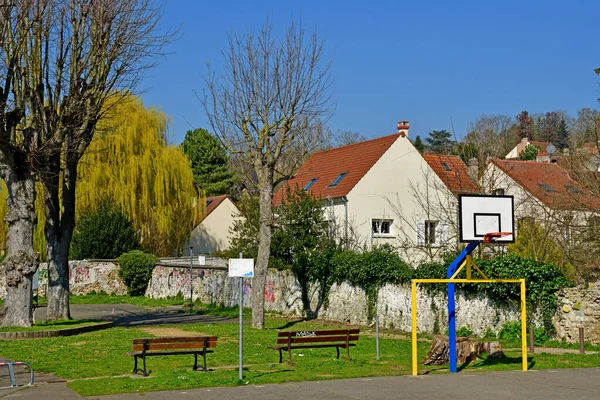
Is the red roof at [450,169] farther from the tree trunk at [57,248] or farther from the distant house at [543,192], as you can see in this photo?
the tree trunk at [57,248]

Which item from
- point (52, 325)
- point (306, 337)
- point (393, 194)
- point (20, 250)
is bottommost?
point (52, 325)

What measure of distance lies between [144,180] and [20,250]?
26791 mm

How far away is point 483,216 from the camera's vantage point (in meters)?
17.5

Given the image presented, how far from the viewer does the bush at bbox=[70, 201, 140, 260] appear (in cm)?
5000

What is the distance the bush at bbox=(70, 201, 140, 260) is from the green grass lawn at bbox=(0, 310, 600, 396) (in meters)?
26.0

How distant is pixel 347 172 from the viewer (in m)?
45.7

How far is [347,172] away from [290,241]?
991 cm

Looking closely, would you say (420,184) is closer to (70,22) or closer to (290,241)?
(290,241)

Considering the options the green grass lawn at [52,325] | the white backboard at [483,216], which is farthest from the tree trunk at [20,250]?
the white backboard at [483,216]

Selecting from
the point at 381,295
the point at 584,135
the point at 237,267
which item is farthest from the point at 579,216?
the point at 237,267

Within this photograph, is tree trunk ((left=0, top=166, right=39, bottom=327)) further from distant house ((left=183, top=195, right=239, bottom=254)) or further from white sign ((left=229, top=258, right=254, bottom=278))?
distant house ((left=183, top=195, right=239, bottom=254))

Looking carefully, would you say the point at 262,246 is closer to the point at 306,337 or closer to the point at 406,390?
the point at 306,337

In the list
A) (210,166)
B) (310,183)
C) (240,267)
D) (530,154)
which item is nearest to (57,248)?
(240,267)

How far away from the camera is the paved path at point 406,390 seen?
43.3 feet
